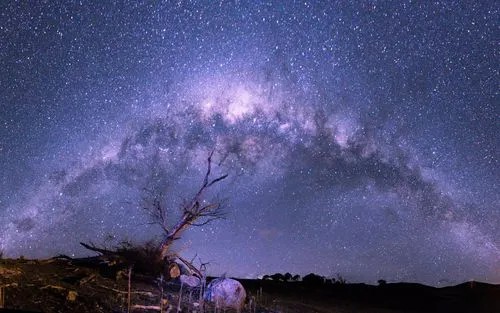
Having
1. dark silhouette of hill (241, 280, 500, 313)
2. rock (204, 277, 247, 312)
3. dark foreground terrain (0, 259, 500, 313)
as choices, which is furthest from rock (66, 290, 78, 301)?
dark silhouette of hill (241, 280, 500, 313)

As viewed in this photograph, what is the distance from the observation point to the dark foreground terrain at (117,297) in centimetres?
1252

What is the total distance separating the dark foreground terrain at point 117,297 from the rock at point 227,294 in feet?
1.55

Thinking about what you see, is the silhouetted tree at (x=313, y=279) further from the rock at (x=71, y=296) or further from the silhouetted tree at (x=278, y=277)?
the rock at (x=71, y=296)

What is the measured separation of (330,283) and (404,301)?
6.66 metres

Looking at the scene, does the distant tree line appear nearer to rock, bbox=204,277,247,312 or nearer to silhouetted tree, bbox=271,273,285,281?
silhouetted tree, bbox=271,273,285,281

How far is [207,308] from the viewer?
16750 mm

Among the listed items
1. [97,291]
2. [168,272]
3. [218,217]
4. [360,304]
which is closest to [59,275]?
[97,291]

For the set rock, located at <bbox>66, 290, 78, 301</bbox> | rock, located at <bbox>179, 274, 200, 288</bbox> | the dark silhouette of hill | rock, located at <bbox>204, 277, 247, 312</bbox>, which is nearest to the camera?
rock, located at <bbox>66, 290, 78, 301</bbox>

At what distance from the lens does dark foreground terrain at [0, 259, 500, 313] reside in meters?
12.5

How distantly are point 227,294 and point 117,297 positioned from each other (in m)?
4.60

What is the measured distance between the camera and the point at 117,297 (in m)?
14.7

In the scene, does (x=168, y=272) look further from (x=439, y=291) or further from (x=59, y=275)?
(x=439, y=291)

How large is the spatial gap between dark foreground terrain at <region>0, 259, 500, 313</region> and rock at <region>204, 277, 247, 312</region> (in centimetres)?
47

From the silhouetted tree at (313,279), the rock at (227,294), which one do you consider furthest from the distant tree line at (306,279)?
the rock at (227,294)
